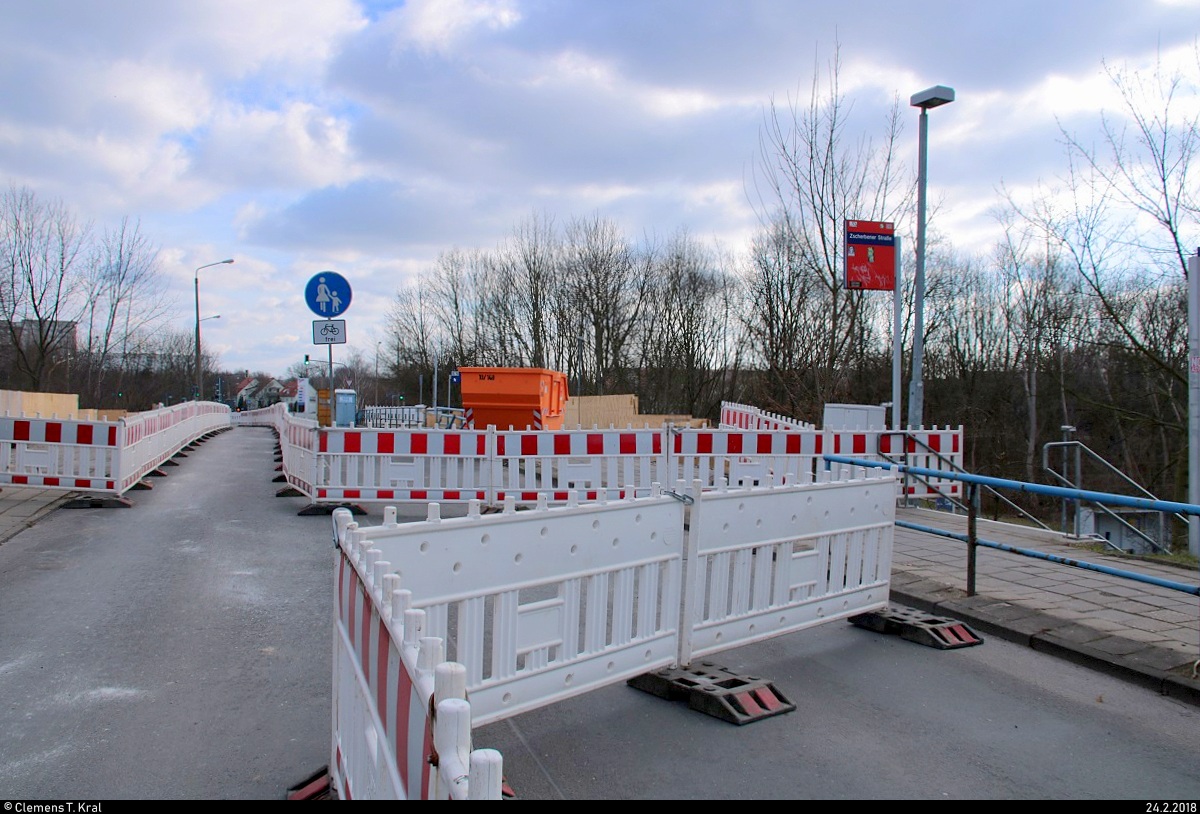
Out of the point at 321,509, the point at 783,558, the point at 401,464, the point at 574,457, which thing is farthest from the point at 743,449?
the point at 783,558

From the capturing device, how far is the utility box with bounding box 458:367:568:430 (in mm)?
20969

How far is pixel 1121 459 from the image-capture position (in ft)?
101

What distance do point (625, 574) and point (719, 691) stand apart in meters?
0.84

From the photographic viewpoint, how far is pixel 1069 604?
6.52 meters

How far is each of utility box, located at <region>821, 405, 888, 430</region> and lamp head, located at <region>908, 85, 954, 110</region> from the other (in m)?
5.10

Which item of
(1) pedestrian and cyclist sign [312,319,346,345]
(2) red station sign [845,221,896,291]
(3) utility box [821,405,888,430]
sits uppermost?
(2) red station sign [845,221,896,291]

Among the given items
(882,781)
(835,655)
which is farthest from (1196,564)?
(882,781)

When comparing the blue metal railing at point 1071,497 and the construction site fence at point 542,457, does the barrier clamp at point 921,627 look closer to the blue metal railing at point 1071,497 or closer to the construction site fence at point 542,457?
the blue metal railing at point 1071,497

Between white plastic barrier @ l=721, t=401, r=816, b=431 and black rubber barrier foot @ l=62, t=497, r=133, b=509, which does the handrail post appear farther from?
black rubber barrier foot @ l=62, t=497, r=133, b=509

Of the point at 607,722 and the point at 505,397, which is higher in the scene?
the point at 505,397

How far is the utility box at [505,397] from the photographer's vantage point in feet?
68.8

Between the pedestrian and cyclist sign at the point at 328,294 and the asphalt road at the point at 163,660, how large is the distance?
10.5ft

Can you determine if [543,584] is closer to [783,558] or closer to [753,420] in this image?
[783,558]

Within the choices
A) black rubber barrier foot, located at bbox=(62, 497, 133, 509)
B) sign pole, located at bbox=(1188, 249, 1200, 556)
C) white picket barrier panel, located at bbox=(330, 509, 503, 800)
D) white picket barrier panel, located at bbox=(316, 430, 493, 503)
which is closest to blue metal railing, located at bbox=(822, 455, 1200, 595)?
sign pole, located at bbox=(1188, 249, 1200, 556)
